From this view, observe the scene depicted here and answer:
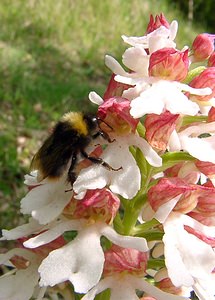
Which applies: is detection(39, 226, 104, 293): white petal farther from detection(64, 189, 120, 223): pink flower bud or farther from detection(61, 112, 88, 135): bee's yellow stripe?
detection(61, 112, 88, 135): bee's yellow stripe

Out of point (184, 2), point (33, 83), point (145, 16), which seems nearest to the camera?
point (33, 83)

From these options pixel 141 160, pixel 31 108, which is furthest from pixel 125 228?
pixel 31 108

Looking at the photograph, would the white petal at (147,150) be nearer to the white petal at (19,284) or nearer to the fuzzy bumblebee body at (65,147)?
the fuzzy bumblebee body at (65,147)

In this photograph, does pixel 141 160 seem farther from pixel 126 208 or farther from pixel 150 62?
pixel 150 62

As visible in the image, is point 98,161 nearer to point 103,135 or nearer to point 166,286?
point 103,135

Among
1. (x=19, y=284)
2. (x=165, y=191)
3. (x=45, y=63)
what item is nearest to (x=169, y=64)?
(x=165, y=191)

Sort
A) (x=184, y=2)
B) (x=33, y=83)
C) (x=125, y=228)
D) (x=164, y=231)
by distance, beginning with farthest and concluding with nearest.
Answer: (x=184, y=2) → (x=33, y=83) → (x=125, y=228) → (x=164, y=231)
